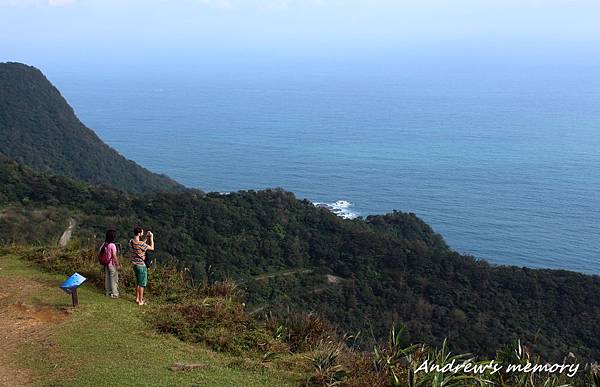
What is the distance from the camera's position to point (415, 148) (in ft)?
304

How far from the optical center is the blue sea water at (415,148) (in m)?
56.1

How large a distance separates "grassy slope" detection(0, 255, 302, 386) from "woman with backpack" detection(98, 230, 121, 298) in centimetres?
52

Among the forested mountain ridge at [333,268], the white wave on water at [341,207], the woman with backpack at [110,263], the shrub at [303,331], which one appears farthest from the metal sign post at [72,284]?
the white wave on water at [341,207]

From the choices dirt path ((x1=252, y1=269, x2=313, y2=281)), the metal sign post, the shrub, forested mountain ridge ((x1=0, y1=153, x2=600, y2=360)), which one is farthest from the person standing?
dirt path ((x1=252, y1=269, x2=313, y2=281))

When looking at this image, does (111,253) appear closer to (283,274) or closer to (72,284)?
(72,284)

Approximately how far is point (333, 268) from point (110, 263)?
20.3 m

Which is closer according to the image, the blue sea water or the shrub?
the shrub

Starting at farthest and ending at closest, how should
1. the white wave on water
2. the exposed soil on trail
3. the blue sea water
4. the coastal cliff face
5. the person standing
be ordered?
the white wave on water
the blue sea water
the coastal cliff face
the person standing
the exposed soil on trail

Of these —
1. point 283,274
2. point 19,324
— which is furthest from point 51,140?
point 19,324

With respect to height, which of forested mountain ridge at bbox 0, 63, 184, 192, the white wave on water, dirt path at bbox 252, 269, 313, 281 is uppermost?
forested mountain ridge at bbox 0, 63, 184, 192

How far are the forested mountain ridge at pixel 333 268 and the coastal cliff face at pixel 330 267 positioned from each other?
0.21 ft

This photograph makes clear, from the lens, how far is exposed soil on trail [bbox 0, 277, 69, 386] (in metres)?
6.68

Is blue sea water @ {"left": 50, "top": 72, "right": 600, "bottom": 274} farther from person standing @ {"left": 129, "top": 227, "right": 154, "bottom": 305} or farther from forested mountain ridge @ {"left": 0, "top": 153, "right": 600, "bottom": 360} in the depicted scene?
person standing @ {"left": 129, "top": 227, "right": 154, "bottom": 305}

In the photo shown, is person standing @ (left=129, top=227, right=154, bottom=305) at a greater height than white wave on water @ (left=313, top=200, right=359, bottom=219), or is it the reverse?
person standing @ (left=129, top=227, right=154, bottom=305)
